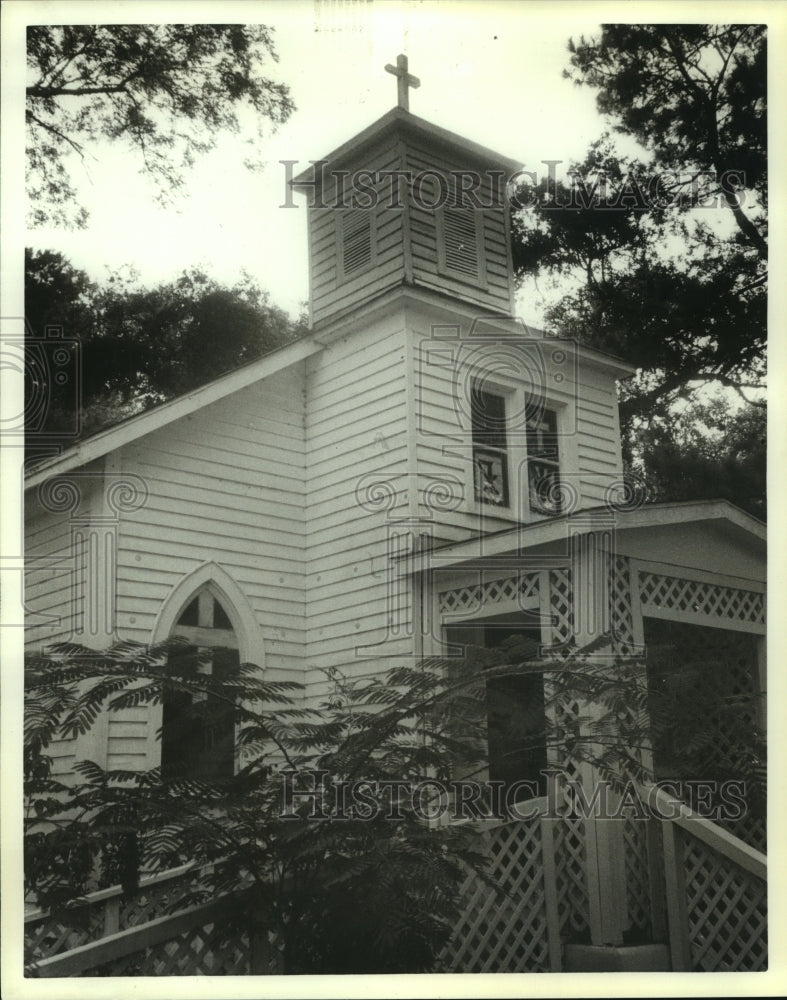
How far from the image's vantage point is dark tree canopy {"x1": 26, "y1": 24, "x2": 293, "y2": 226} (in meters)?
5.41

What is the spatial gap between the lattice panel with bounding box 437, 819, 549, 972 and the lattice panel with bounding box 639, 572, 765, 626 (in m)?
1.64

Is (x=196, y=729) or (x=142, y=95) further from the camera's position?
(x=142, y=95)

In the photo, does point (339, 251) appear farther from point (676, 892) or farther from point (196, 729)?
point (676, 892)

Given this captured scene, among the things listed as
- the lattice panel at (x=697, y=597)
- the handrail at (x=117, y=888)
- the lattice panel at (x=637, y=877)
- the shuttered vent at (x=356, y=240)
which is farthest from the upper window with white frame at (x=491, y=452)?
the handrail at (x=117, y=888)

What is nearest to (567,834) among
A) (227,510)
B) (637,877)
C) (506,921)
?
(637,877)

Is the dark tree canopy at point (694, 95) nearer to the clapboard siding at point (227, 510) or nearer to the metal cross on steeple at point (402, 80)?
the metal cross on steeple at point (402, 80)

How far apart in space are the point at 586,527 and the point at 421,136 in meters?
2.48

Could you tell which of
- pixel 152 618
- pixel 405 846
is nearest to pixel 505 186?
pixel 152 618

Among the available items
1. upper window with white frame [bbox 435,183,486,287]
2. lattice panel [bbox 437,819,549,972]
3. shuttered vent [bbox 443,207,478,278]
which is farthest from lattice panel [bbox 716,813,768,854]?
shuttered vent [bbox 443,207,478,278]

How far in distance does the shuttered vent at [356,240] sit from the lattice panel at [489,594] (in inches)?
84.4

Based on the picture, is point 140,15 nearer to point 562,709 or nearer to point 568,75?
point 568,75

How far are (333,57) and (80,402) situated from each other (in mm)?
2416

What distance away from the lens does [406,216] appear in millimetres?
6348

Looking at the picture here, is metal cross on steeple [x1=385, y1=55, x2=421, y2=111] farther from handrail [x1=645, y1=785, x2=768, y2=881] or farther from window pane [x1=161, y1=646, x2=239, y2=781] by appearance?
handrail [x1=645, y1=785, x2=768, y2=881]
